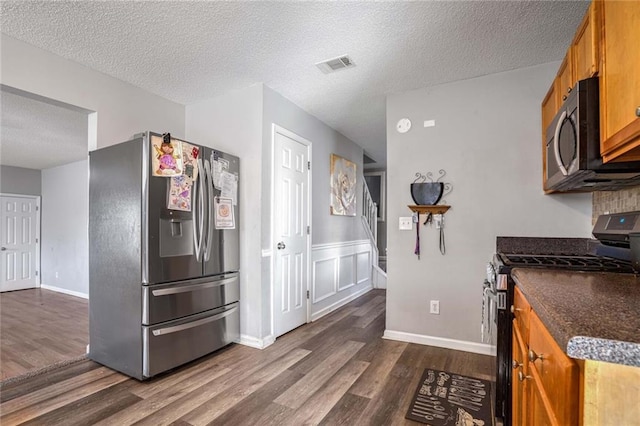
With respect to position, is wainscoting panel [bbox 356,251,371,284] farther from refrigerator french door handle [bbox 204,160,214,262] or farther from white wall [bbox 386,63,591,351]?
refrigerator french door handle [bbox 204,160,214,262]

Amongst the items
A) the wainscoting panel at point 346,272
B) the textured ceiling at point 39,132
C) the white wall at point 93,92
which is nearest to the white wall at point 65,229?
the textured ceiling at point 39,132

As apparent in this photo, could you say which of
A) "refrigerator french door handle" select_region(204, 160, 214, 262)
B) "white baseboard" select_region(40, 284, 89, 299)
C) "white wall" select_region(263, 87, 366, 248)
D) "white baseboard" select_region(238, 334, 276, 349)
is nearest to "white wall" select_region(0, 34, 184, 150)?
"refrigerator french door handle" select_region(204, 160, 214, 262)

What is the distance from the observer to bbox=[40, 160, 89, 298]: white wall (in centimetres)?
574

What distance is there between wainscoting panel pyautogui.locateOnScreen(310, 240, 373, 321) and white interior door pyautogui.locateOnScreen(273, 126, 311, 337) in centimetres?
28

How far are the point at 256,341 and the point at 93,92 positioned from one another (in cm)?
269

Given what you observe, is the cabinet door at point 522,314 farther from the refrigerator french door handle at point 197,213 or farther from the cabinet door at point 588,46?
the refrigerator french door handle at point 197,213

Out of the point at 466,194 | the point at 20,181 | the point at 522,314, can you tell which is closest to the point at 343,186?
the point at 466,194

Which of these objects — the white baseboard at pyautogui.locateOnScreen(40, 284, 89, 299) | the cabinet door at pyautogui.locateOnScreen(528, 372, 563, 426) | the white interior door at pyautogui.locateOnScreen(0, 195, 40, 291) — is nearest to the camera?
the cabinet door at pyautogui.locateOnScreen(528, 372, 563, 426)

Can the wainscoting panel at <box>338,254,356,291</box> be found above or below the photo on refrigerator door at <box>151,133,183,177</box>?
below

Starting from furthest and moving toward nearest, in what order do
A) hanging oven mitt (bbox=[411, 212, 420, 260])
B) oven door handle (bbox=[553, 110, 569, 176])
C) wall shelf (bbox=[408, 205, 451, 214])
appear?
hanging oven mitt (bbox=[411, 212, 420, 260]) → wall shelf (bbox=[408, 205, 451, 214]) → oven door handle (bbox=[553, 110, 569, 176])

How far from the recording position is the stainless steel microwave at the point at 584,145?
134 cm

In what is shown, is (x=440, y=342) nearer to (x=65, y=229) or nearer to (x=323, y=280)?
(x=323, y=280)

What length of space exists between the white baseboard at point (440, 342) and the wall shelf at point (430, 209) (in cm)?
121

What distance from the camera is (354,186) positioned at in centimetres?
513
